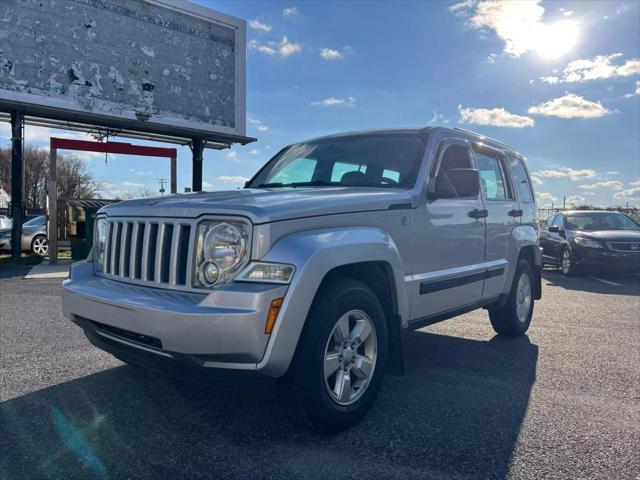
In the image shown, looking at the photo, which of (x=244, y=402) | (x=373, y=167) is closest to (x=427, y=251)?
(x=373, y=167)

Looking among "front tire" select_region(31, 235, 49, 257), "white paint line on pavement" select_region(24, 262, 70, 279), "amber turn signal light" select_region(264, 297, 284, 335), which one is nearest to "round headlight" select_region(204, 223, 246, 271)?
"amber turn signal light" select_region(264, 297, 284, 335)

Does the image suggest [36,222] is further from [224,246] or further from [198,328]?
[198,328]

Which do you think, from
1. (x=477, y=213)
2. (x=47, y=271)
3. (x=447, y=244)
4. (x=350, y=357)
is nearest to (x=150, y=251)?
(x=350, y=357)

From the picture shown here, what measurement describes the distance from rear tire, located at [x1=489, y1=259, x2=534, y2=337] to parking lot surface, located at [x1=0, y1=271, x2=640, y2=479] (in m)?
0.48

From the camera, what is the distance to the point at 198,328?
2.43 meters

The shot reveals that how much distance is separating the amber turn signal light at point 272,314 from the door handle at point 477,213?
237 centimetres

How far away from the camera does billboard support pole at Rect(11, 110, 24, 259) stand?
13414 millimetres

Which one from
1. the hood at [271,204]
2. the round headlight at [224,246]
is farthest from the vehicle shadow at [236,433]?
the hood at [271,204]

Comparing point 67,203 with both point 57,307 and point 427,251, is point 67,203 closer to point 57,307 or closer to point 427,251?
point 57,307

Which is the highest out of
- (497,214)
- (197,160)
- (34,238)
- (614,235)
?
(197,160)

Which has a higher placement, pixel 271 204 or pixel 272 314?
pixel 271 204

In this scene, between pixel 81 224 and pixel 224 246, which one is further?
pixel 81 224

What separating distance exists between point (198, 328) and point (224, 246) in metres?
0.46

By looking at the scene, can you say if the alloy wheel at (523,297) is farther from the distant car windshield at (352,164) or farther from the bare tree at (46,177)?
the bare tree at (46,177)
